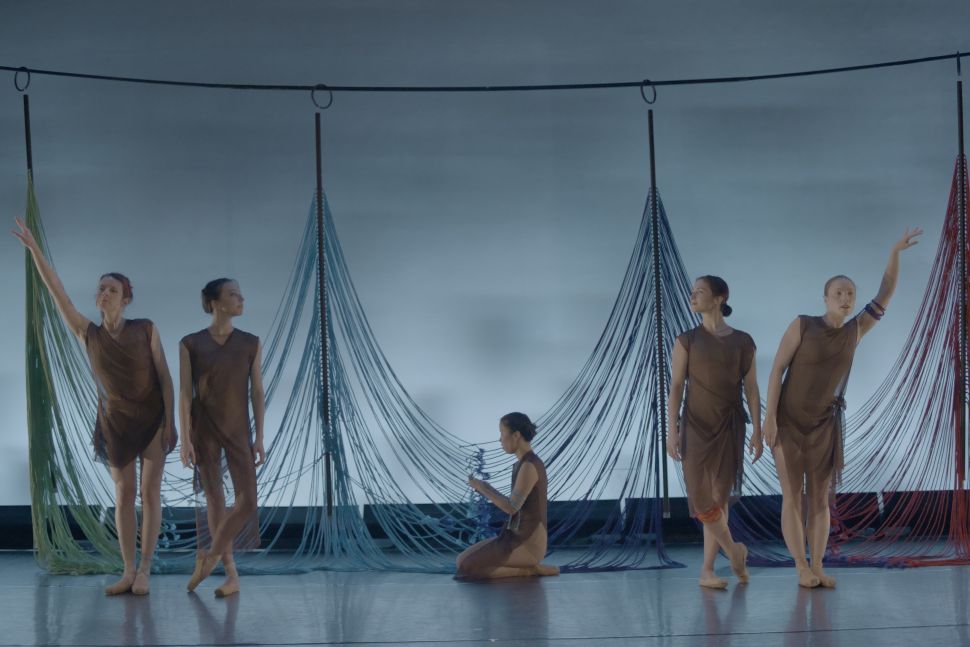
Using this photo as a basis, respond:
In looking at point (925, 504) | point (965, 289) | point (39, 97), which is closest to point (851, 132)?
point (965, 289)

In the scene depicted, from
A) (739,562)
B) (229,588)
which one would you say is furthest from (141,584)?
(739,562)

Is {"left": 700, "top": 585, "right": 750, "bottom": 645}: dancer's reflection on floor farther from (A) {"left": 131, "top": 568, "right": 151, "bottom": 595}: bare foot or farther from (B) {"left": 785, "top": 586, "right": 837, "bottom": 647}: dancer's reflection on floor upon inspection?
(A) {"left": 131, "top": 568, "right": 151, "bottom": 595}: bare foot

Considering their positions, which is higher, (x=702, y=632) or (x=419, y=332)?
(x=419, y=332)

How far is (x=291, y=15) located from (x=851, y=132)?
10.4 ft

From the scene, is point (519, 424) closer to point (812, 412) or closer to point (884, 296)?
point (812, 412)

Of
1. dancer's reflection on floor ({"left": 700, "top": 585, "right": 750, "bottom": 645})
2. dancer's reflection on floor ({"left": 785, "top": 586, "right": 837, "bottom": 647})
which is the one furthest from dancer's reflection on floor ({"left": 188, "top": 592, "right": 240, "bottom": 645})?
dancer's reflection on floor ({"left": 785, "top": 586, "right": 837, "bottom": 647})

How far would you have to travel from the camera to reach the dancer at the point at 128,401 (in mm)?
4980

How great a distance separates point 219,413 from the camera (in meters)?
4.96

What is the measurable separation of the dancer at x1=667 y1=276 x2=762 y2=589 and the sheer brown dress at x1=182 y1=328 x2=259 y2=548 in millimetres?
1782

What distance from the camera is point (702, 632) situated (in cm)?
392

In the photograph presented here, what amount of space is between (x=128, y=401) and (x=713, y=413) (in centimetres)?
245

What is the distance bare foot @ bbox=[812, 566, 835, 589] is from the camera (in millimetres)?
4793

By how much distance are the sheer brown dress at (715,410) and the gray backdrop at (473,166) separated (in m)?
1.65

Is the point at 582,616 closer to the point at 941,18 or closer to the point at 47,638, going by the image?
the point at 47,638
